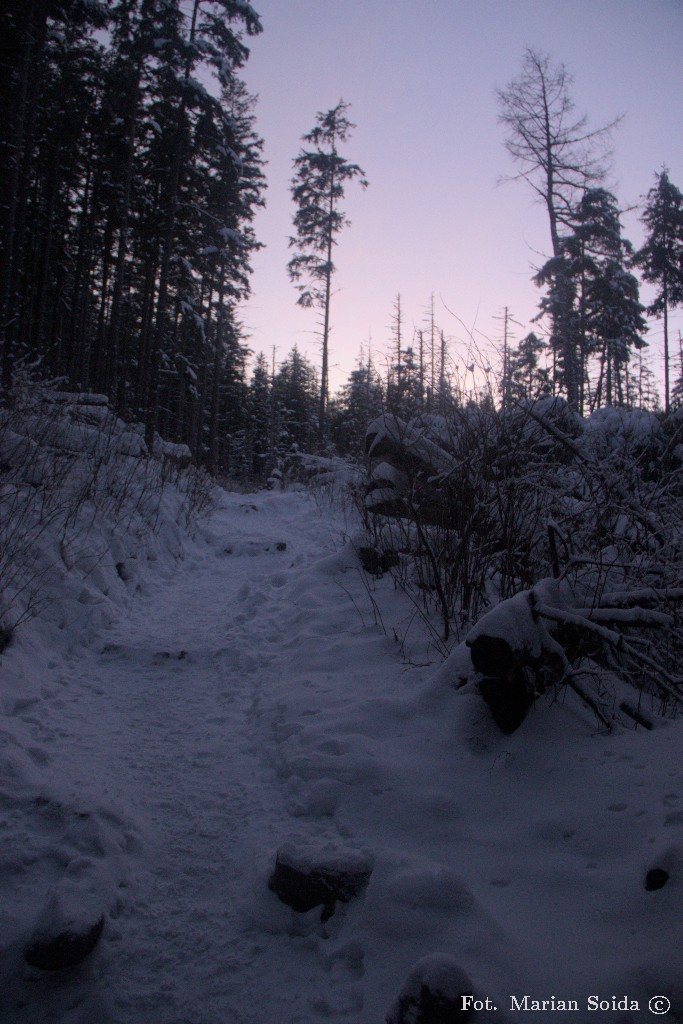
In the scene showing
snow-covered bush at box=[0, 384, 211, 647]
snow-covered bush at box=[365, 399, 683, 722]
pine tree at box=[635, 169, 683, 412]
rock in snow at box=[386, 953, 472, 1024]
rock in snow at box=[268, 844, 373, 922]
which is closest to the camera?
rock in snow at box=[386, 953, 472, 1024]

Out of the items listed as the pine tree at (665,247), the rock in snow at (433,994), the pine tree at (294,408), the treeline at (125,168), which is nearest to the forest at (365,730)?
the rock in snow at (433,994)

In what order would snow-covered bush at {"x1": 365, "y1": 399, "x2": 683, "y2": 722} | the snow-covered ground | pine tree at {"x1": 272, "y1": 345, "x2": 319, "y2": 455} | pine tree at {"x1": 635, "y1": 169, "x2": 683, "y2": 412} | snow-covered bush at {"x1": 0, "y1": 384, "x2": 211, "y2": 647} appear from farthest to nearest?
1. pine tree at {"x1": 272, "y1": 345, "x2": 319, "y2": 455}
2. pine tree at {"x1": 635, "y1": 169, "x2": 683, "y2": 412}
3. snow-covered bush at {"x1": 0, "y1": 384, "x2": 211, "y2": 647}
4. snow-covered bush at {"x1": 365, "y1": 399, "x2": 683, "y2": 722}
5. the snow-covered ground

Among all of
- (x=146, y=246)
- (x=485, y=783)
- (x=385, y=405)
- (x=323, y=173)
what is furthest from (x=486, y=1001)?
(x=323, y=173)

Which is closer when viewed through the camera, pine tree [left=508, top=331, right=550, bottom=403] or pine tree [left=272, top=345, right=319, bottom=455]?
pine tree [left=508, top=331, right=550, bottom=403]

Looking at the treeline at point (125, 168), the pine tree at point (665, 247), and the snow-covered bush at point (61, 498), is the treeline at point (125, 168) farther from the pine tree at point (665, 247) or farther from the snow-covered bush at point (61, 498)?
the pine tree at point (665, 247)

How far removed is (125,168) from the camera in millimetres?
15914

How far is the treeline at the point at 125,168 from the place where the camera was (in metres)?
12.7

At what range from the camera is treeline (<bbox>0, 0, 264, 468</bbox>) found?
1273cm

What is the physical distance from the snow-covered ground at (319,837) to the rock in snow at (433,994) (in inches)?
2.6

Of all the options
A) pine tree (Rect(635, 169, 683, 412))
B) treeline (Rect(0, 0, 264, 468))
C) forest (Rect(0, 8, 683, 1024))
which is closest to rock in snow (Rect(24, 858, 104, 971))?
forest (Rect(0, 8, 683, 1024))

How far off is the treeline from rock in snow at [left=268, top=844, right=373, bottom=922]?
246 inches

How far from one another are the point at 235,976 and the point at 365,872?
49cm

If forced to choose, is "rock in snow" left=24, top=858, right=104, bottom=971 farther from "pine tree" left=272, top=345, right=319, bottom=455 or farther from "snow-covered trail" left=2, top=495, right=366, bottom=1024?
"pine tree" left=272, top=345, right=319, bottom=455

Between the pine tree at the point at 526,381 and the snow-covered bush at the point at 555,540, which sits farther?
the pine tree at the point at 526,381
